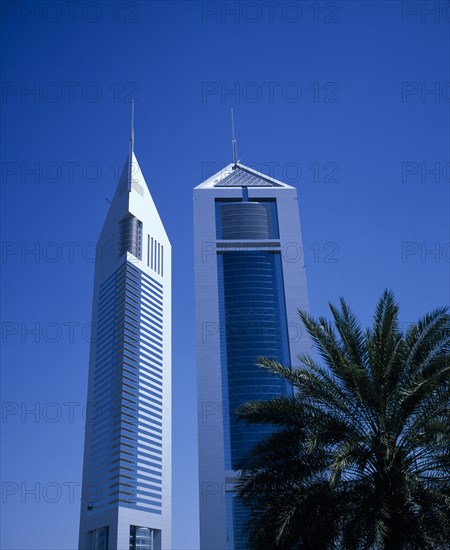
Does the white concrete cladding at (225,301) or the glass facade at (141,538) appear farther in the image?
the glass facade at (141,538)

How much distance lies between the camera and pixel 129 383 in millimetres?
88875

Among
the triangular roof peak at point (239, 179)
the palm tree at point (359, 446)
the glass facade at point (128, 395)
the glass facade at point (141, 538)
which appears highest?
the triangular roof peak at point (239, 179)

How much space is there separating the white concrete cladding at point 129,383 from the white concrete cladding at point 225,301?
8.58 meters

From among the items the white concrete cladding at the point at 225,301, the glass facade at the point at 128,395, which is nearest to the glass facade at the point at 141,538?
the glass facade at the point at 128,395

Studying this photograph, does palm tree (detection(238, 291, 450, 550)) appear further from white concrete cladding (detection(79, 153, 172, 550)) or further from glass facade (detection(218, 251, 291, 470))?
glass facade (detection(218, 251, 291, 470))

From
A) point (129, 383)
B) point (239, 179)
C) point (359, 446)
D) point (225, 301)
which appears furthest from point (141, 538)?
point (359, 446)

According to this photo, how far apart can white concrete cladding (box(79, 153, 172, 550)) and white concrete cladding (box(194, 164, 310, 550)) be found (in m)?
8.58

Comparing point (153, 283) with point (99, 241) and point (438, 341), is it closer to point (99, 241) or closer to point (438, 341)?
point (99, 241)

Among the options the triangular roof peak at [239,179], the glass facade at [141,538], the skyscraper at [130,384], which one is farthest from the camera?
the triangular roof peak at [239,179]

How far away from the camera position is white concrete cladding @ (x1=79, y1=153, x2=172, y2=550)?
85.4m

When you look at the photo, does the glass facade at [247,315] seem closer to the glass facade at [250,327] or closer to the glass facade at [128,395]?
the glass facade at [250,327]

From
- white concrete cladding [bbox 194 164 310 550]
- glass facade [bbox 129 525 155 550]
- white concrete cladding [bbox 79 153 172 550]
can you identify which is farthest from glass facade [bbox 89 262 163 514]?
white concrete cladding [bbox 194 164 310 550]

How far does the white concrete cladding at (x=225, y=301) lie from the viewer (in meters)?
81.4

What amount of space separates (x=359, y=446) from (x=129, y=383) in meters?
75.9
